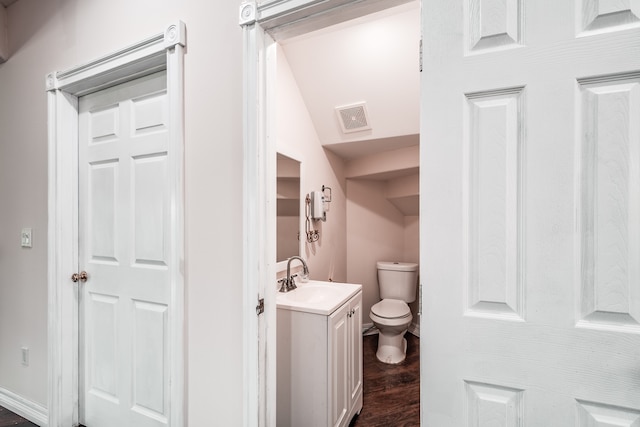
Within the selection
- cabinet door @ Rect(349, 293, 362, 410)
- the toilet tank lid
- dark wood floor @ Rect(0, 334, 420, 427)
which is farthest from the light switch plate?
the toilet tank lid

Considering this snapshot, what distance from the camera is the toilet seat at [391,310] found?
2523 mm

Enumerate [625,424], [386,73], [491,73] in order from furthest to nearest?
[386,73] < [491,73] < [625,424]

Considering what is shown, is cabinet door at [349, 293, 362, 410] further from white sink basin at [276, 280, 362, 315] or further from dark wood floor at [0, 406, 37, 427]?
dark wood floor at [0, 406, 37, 427]

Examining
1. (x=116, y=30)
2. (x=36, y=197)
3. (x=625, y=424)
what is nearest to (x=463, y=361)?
(x=625, y=424)

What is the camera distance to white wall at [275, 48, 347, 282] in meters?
2.06

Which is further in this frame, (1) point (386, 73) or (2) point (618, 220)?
(1) point (386, 73)

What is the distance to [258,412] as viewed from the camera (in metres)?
1.15

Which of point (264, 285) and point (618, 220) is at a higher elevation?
point (618, 220)

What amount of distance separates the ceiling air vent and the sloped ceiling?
0.03m

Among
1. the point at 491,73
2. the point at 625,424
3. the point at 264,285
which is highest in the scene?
the point at 491,73

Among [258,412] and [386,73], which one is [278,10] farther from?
[258,412]

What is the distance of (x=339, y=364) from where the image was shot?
5.40 ft

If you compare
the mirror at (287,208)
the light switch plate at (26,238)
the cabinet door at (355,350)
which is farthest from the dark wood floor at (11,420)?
the cabinet door at (355,350)

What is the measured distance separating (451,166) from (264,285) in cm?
80
